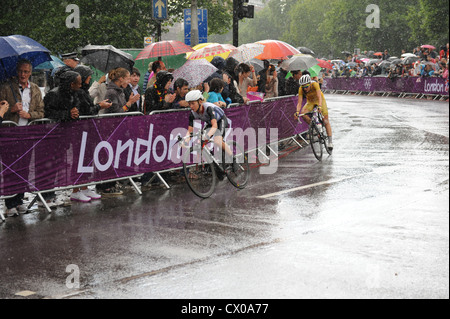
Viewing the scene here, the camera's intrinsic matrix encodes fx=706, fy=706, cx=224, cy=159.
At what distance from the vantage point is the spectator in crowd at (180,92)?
42.7ft

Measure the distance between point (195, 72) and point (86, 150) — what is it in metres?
3.23

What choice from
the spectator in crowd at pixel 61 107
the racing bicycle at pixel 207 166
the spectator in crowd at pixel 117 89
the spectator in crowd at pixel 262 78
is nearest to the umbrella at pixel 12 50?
the spectator in crowd at pixel 61 107

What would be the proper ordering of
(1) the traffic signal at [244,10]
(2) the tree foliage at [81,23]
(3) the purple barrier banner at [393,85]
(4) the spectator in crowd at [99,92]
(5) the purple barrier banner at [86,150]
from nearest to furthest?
1. (5) the purple barrier banner at [86,150]
2. (4) the spectator in crowd at [99,92]
3. (1) the traffic signal at [244,10]
4. (3) the purple barrier banner at [393,85]
5. (2) the tree foliage at [81,23]

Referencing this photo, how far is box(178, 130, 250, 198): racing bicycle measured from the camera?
11383mm

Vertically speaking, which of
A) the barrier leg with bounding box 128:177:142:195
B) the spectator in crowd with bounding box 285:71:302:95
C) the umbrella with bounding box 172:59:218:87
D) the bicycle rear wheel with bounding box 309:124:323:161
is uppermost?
the umbrella with bounding box 172:59:218:87

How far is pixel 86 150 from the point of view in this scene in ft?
37.4

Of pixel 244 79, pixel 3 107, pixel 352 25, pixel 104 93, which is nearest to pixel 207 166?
pixel 104 93

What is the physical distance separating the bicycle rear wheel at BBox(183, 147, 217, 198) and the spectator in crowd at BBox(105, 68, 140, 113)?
65.3 inches

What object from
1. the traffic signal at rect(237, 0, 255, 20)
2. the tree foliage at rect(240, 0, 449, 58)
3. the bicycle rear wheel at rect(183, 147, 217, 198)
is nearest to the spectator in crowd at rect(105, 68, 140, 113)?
the bicycle rear wheel at rect(183, 147, 217, 198)

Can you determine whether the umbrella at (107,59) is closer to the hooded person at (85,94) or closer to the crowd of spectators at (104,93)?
the crowd of spectators at (104,93)

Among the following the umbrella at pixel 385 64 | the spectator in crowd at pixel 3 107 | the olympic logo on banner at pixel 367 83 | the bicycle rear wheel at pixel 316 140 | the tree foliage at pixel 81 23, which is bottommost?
the olympic logo on banner at pixel 367 83

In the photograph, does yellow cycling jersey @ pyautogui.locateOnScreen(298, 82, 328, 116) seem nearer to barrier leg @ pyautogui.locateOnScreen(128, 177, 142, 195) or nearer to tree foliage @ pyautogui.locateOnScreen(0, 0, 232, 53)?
barrier leg @ pyautogui.locateOnScreen(128, 177, 142, 195)
